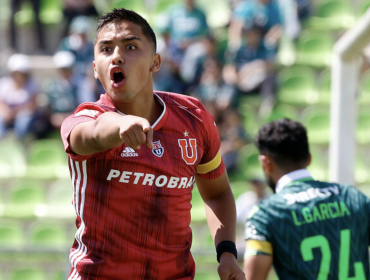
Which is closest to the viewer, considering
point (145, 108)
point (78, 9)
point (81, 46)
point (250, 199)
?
point (145, 108)

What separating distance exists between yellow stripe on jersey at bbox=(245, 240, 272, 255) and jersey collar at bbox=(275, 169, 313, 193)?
339 mm

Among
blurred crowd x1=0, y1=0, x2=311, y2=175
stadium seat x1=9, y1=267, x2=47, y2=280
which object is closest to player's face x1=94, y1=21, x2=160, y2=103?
stadium seat x1=9, y1=267, x2=47, y2=280

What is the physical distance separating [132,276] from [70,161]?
0.50 metres

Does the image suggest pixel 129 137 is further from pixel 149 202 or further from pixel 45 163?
pixel 45 163

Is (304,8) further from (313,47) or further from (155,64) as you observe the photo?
(155,64)

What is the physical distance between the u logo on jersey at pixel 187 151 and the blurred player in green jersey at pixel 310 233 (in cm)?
61

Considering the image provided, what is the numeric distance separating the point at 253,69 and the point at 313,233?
614 centimetres

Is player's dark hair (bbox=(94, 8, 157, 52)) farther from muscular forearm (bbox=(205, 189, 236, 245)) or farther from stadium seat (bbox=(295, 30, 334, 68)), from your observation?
stadium seat (bbox=(295, 30, 334, 68))

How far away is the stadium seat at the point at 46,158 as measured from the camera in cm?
891

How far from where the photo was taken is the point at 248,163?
840 centimetres

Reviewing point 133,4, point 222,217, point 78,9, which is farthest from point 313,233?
point 133,4

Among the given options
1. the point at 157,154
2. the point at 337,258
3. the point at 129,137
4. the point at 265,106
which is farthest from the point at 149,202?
the point at 265,106

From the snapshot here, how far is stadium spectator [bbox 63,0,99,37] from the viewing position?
980 centimetres

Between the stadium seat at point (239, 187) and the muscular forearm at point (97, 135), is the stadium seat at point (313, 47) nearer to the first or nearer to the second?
the stadium seat at point (239, 187)
